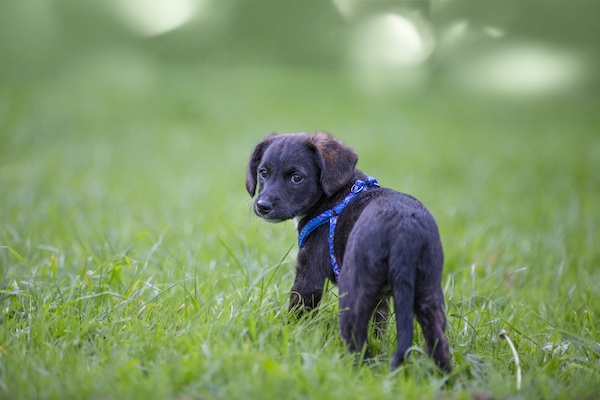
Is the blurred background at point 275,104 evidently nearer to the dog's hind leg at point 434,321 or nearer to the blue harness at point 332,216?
the blue harness at point 332,216

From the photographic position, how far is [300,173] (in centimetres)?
343

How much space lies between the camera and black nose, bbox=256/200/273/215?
3.36 metres

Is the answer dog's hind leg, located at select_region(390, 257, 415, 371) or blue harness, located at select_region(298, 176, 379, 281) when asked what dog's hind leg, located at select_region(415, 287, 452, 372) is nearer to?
dog's hind leg, located at select_region(390, 257, 415, 371)

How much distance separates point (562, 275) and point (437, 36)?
2.92 m

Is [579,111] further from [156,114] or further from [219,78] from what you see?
[156,114]

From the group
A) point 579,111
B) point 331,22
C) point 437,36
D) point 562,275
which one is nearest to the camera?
point 562,275

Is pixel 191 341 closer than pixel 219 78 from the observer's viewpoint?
Yes

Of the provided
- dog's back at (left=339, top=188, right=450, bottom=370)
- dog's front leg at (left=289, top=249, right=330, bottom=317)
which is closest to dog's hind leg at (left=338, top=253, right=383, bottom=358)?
dog's back at (left=339, top=188, right=450, bottom=370)

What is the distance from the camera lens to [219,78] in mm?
13945

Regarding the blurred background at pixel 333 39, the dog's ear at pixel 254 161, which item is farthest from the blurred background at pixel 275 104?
the dog's ear at pixel 254 161

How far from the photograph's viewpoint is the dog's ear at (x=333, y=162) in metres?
3.31

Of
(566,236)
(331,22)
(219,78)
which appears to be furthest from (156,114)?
(566,236)

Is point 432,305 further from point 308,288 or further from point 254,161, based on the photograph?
point 254,161

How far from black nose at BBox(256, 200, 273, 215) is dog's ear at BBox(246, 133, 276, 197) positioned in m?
0.37
